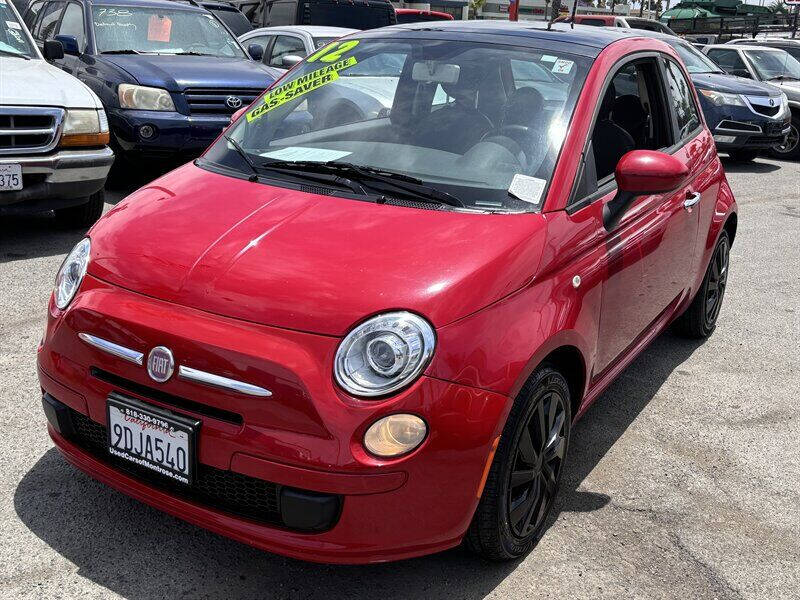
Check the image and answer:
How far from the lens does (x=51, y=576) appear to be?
8.73 ft

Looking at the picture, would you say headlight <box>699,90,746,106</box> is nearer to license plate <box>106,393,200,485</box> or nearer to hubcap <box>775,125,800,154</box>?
hubcap <box>775,125,800,154</box>

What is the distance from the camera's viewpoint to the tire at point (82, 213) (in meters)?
6.57

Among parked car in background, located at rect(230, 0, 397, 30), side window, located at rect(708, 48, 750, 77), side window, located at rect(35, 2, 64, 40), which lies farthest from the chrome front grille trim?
side window, located at rect(708, 48, 750, 77)

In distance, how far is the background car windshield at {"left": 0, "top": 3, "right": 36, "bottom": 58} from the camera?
6750 mm

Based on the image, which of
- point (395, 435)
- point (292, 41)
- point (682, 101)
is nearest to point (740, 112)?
point (292, 41)

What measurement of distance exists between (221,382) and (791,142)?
44.7ft

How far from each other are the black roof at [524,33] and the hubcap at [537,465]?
1.47 m

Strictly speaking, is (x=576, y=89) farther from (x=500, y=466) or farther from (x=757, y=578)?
(x=757, y=578)

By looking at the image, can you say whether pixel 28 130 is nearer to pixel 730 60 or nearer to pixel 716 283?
pixel 716 283

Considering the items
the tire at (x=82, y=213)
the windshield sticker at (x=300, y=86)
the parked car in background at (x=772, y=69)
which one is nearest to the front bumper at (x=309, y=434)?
the windshield sticker at (x=300, y=86)

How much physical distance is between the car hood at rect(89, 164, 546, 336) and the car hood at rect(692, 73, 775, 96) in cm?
1057

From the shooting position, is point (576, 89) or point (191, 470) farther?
point (576, 89)

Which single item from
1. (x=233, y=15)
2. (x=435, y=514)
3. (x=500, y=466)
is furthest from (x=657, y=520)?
(x=233, y=15)

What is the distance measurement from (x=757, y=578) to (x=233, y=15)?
1237 cm
